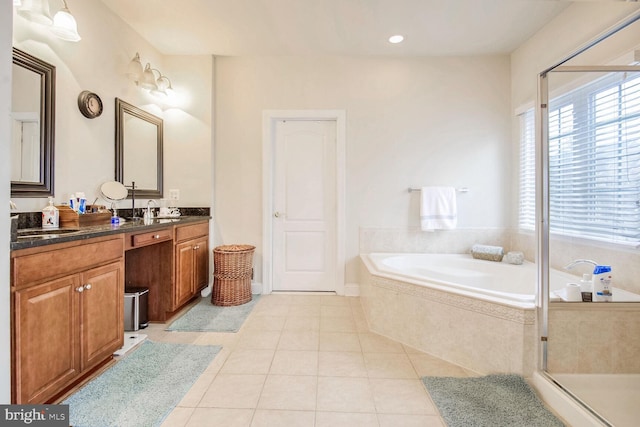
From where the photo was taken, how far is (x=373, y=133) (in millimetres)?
3197

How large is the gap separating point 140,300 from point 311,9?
8.83 ft

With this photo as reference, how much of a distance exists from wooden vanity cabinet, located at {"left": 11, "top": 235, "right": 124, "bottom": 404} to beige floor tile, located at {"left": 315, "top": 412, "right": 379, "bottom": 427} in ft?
4.07

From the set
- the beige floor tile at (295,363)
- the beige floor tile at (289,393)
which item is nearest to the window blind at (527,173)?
the beige floor tile at (295,363)

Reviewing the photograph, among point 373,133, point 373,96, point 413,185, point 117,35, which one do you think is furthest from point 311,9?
point 413,185

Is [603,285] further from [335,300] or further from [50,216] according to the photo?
[50,216]

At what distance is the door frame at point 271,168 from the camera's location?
125 inches

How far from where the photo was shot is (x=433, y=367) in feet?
6.02

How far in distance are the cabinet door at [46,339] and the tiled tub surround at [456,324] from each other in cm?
188

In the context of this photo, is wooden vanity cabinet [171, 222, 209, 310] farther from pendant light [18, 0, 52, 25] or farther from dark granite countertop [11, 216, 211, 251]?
pendant light [18, 0, 52, 25]

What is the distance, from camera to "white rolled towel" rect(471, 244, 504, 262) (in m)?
2.81

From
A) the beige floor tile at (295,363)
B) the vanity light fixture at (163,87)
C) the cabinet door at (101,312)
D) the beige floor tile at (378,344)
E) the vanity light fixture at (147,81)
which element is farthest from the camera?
the vanity light fixture at (163,87)

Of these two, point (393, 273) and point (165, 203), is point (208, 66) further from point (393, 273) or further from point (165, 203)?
point (393, 273)

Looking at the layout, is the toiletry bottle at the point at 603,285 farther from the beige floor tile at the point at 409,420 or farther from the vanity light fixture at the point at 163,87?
the vanity light fixture at the point at 163,87

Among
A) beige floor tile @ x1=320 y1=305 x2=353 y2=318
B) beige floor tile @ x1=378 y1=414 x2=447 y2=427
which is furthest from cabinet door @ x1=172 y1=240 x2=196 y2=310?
beige floor tile @ x1=378 y1=414 x2=447 y2=427
